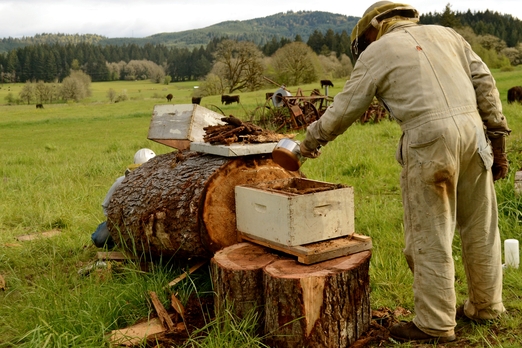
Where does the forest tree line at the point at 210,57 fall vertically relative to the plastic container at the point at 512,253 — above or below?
above

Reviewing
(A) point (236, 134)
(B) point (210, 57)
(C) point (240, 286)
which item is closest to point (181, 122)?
(A) point (236, 134)

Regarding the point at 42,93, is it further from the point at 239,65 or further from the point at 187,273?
the point at 187,273

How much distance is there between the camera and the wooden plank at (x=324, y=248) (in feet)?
11.5

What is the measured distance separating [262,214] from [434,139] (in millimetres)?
1232

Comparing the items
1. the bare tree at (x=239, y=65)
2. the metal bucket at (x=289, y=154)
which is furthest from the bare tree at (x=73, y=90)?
the metal bucket at (x=289, y=154)

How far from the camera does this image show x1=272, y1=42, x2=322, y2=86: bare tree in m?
42.0

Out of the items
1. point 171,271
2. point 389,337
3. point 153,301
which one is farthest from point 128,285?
point 389,337

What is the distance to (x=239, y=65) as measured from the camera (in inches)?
1710

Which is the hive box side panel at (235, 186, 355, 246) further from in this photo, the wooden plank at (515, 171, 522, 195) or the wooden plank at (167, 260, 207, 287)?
the wooden plank at (515, 171, 522, 195)

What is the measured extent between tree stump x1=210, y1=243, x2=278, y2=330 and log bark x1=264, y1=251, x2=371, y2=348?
0.10 meters

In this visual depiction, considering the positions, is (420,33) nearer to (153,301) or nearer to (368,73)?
(368,73)

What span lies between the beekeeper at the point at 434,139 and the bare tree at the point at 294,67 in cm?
3840

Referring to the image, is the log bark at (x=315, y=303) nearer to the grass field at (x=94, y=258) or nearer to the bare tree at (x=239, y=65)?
the grass field at (x=94, y=258)

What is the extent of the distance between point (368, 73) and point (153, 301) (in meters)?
2.11
